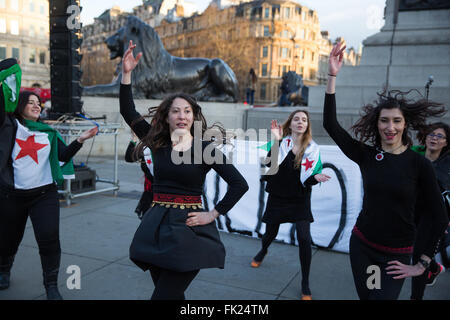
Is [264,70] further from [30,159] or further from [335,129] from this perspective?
[335,129]

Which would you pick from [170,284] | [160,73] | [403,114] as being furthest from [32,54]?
[403,114]

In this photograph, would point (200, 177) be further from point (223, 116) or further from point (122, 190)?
point (223, 116)

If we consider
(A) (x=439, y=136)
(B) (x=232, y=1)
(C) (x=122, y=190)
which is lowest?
(C) (x=122, y=190)

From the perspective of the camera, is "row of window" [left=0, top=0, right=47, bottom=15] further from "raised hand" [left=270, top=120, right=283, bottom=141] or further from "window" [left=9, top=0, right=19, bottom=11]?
"raised hand" [left=270, top=120, right=283, bottom=141]

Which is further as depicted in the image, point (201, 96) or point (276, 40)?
point (276, 40)

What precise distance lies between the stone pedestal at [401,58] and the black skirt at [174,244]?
924 centimetres

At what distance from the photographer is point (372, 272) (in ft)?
8.62

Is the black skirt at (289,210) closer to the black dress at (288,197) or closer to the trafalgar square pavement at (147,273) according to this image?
the black dress at (288,197)

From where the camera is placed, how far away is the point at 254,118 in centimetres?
1312

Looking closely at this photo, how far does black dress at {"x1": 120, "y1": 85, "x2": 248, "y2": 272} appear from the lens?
7.98 feet

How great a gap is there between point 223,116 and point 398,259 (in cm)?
1134

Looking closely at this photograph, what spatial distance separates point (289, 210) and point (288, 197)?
0.14 meters

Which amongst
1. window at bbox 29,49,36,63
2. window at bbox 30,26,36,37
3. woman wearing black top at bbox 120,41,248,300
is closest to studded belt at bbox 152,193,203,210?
woman wearing black top at bbox 120,41,248,300
